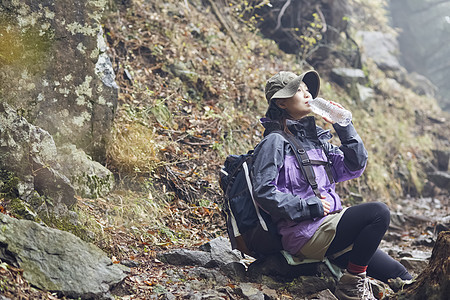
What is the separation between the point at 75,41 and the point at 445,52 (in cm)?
2530

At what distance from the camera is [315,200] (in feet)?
12.0

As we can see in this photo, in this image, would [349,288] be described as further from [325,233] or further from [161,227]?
[161,227]

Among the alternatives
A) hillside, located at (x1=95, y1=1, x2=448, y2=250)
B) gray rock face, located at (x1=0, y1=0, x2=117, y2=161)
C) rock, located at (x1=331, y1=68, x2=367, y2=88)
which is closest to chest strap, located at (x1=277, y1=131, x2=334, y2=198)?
hillside, located at (x1=95, y1=1, x2=448, y2=250)

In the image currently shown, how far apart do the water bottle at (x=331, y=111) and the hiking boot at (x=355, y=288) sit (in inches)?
53.0

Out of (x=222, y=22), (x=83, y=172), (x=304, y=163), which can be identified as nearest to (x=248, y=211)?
(x=304, y=163)

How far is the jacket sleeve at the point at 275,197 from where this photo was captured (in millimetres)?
3600

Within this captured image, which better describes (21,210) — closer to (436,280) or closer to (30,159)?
(30,159)

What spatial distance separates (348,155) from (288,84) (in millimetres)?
858

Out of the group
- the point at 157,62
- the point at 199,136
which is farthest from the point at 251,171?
the point at 157,62

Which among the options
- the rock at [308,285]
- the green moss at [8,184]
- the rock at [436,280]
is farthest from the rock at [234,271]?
the green moss at [8,184]

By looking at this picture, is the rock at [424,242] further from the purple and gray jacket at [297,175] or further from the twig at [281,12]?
the twig at [281,12]

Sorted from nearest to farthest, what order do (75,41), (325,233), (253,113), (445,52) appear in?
(325,233) → (75,41) → (253,113) → (445,52)

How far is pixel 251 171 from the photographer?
12.8 ft

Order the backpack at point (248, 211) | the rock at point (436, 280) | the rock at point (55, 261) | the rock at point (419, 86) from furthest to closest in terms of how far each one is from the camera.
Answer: the rock at point (419, 86), the backpack at point (248, 211), the rock at point (55, 261), the rock at point (436, 280)
